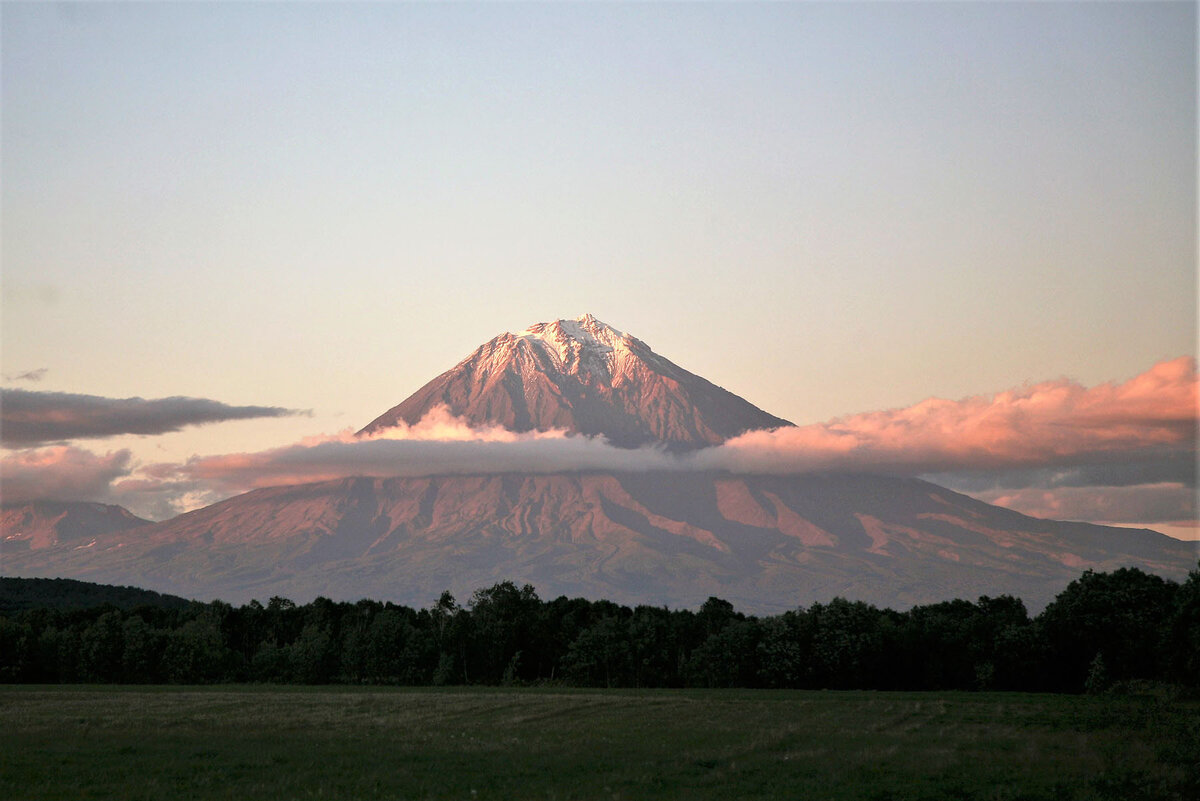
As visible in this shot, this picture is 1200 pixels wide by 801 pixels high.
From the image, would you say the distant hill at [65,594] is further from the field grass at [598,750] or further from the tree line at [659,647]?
the field grass at [598,750]

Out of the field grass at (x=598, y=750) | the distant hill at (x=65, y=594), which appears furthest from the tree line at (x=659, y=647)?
the distant hill at (x=65, y=594)

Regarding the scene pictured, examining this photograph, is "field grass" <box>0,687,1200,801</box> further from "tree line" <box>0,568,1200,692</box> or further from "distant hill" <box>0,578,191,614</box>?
"distant hill" <box>0,578,191,614</box>

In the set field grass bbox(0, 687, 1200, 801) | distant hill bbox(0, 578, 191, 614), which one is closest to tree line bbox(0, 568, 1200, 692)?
field grass bbox(0, 687, 1200, 801)

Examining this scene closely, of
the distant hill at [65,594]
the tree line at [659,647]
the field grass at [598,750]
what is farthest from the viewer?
the distant hill at [65,594]

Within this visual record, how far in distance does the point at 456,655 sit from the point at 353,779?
72.9 meters

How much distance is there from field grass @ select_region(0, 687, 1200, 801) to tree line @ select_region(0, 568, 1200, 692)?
25.6 meters

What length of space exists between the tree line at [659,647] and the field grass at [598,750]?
25.6m

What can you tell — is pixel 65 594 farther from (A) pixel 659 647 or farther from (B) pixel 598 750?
(B) pixel 598 750

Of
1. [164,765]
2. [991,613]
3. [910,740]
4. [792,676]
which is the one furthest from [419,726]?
[991,613]

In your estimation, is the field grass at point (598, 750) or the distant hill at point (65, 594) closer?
the field grass at point (598, 750)

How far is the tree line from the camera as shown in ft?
272

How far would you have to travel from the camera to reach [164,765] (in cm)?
3272

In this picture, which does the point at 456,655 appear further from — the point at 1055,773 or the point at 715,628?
the point at 1055,773

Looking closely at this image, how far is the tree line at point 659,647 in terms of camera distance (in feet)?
272
